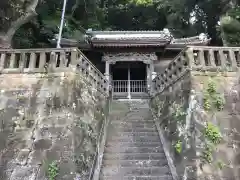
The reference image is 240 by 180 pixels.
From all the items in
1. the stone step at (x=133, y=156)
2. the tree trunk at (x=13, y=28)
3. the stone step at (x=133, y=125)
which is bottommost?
the stone step at (x=133, y=156)

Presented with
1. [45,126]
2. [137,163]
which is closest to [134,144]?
[137,163]

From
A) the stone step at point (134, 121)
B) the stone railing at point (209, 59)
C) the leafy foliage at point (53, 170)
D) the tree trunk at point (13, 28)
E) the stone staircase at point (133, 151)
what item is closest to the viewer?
the leafy foliage at point (53, 170)

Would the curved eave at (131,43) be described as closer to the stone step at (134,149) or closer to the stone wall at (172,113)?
the stone wall at (172,113)

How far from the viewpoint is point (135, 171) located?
7285 millimetres

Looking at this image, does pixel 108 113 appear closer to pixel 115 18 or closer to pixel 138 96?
pixel 138 96

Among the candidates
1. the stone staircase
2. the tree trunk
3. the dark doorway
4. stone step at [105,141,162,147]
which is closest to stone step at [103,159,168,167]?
the stone staircase

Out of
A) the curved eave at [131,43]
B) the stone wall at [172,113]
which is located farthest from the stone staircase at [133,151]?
the curved eave at [131,43]

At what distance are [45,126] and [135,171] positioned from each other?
288cm

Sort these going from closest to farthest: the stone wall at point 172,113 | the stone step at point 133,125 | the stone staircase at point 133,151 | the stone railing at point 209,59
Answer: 1. the stone wall at point 172,113
2. the stone staircase at point 133,151
3. the stone railing at point 209,59
4. the stone step at point 133,125

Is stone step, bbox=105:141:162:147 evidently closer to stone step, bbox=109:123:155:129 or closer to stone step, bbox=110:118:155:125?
stone step, bbox=109:123:155:129

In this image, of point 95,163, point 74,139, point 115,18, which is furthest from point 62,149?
point 115,18

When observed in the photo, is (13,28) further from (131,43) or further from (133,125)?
(131,43)

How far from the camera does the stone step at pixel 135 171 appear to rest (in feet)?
23.6

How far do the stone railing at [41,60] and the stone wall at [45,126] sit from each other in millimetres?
198
